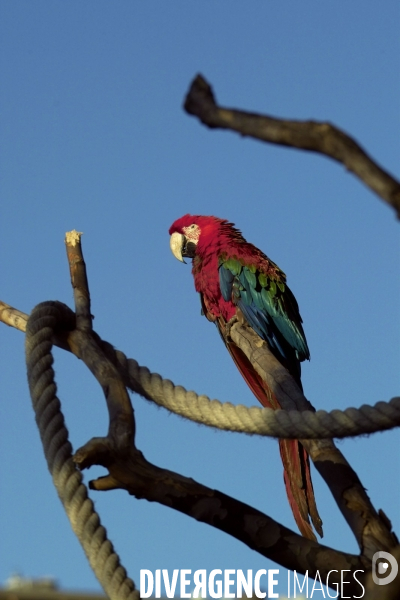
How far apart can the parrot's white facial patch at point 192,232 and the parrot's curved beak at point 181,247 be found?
0.02 metres

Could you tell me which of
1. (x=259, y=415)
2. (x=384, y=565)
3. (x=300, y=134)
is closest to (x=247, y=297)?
(x=259, y=415)

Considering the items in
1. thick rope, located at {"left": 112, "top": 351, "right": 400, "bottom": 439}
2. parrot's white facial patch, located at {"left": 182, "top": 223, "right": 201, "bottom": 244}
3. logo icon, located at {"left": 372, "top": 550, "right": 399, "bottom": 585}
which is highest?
parrot's white facial patch, located at {"left": 182, "top": 223, "right": 201, "bottom": 244}

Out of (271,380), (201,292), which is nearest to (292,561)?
(271,380)

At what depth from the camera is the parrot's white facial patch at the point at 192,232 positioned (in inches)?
179

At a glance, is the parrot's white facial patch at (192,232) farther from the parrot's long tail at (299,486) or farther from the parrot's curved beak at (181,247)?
the parrot's long tail at (299,486)

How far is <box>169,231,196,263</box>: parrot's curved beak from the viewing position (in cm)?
463

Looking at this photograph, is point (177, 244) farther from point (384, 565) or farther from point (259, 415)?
point (384, 565)

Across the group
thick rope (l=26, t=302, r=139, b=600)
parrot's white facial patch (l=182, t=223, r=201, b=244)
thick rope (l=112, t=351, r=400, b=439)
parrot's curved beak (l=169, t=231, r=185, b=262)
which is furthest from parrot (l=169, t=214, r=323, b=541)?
thick rope (l=26, t=302, r=139, b=600)

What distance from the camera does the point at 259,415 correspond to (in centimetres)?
188

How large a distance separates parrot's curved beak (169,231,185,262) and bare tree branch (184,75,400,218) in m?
3.45

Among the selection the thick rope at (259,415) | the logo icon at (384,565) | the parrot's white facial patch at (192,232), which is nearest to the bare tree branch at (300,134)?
the thick rope at (259,415)

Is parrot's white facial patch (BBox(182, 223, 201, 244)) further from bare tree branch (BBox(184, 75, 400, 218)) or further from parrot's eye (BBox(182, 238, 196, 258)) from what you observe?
bare tree branch (BBox(184, 75, 400, 218))

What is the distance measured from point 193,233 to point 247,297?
32.3 inches

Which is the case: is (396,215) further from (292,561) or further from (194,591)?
(194,591)
